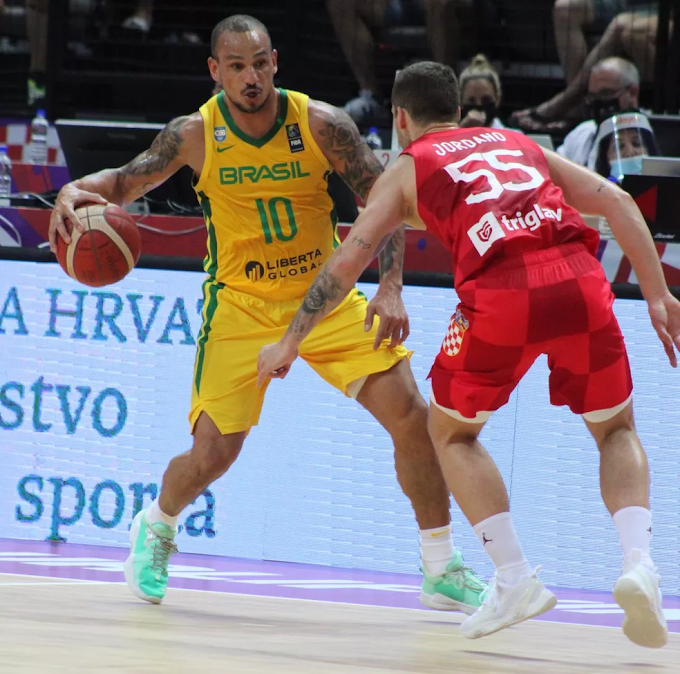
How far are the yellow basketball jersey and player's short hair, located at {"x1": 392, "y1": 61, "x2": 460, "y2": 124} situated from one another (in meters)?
0.83

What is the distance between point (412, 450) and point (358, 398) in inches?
11.0

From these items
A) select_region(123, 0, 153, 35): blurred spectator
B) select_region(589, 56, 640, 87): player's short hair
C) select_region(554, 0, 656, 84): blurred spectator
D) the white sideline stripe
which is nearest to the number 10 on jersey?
the white sideline stripe

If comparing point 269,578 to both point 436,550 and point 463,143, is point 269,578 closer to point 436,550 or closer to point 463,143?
point 436,550

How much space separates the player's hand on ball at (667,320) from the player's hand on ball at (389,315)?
861 mm

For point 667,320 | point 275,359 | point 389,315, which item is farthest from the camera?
point 389,315

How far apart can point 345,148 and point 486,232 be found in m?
1.17

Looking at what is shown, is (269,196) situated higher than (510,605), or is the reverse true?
(269,196)

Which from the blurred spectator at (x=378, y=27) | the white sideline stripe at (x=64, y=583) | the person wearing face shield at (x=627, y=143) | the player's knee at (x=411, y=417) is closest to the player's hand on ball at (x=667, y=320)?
the player's knee at (x=411, y=417)

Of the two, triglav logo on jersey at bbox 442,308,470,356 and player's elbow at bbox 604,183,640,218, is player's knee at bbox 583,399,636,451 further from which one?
player's elbow at bbox 604,183,640,218

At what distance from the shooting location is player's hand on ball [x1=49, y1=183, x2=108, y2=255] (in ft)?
12.9

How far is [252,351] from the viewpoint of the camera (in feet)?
13.6

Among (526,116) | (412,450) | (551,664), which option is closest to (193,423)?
(412,450)

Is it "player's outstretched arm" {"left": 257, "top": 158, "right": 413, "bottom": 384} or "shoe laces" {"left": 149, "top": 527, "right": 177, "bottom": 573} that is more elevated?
"player's outstretched arm" {"left": 257, "top": 158, "right": 413, "bottom": 384}

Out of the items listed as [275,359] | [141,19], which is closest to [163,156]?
[275,359]
